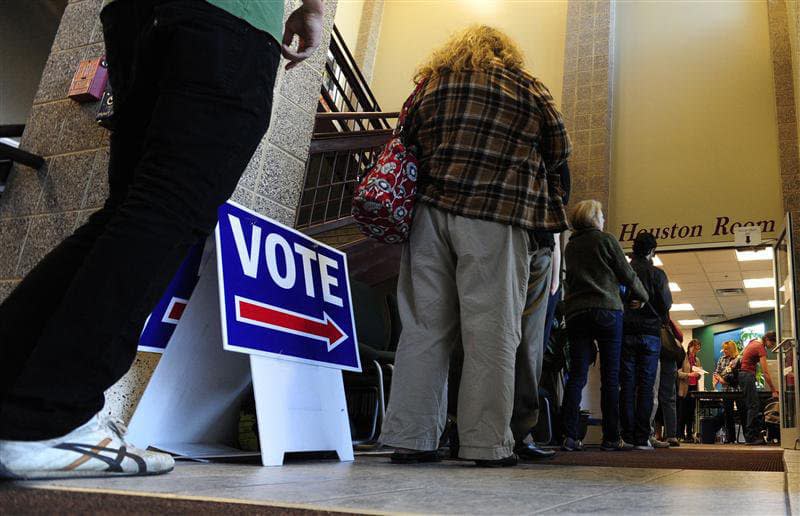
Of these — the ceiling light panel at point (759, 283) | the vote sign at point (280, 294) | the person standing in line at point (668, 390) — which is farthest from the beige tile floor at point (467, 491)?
the ceiling light panel at point (759, 283)

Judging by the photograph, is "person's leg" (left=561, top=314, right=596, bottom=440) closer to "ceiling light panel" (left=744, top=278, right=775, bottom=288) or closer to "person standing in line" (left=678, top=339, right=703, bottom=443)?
"person standing in line" (left=678, top=339, right=703, bottom=443)

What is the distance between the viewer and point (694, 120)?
28.5ft

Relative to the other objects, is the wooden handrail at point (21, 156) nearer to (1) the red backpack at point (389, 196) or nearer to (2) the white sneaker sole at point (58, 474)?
(1) the red backpack at point (389, 196)

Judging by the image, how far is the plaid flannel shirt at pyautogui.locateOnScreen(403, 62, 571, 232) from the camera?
2109 mm

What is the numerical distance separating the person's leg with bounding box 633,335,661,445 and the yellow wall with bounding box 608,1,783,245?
175 inches

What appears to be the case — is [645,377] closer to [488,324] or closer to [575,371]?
[575,371]

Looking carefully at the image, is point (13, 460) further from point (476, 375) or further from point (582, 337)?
point (582, 337)

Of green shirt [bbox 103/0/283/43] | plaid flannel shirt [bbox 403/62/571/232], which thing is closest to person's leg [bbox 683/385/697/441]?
plaid flannel shirt [bbox 403/62/571/232]

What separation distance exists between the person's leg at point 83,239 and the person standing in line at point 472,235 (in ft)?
3.47

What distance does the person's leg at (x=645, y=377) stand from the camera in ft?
14.1

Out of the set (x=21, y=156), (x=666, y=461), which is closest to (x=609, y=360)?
(x=666, y=461)

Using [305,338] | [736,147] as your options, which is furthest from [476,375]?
[736,147]

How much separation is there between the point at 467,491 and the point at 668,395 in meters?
5.19

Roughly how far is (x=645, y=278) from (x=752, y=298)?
11.0 m
